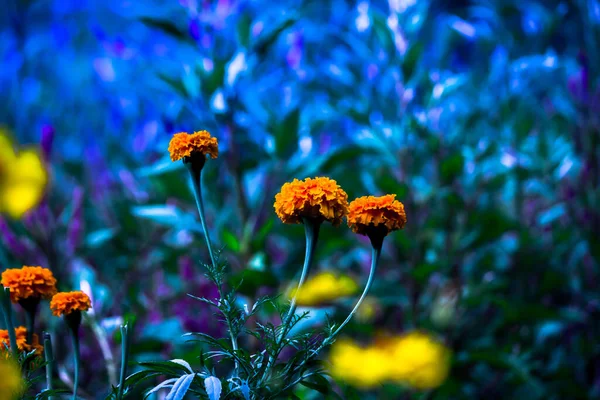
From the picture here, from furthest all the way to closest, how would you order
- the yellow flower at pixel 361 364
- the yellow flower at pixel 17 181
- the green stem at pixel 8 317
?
the yellow flower at pixel 361 364
the green stem at pixel 8 317
the yellow flower at pixel 17 181

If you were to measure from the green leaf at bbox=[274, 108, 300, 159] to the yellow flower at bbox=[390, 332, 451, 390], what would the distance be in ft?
1.42

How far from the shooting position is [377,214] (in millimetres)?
373

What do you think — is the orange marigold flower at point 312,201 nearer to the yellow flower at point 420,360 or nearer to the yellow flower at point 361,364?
the yellow flower at point 361,364

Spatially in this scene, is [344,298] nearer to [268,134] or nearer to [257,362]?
[268,134]

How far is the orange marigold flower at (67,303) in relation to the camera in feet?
1.21

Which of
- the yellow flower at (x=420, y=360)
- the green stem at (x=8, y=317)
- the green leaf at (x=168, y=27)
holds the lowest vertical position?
the green stem at (x=8, y=317)

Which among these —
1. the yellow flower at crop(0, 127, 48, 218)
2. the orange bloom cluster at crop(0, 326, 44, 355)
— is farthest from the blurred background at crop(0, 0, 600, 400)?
the yellow flower at crop(0, 127, 48, 218)

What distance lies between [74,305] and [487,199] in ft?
4.25

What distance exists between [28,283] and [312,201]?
207 millimetres

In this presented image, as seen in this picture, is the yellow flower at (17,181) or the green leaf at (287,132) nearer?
the yellow flower at (17,181)

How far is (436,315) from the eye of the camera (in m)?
1.22

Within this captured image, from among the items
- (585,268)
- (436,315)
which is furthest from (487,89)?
(436,315)

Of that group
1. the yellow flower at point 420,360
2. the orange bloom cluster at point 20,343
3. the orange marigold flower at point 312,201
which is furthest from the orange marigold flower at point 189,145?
the yellow flower at point 420,360

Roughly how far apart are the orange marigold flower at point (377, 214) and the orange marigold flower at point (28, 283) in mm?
224
